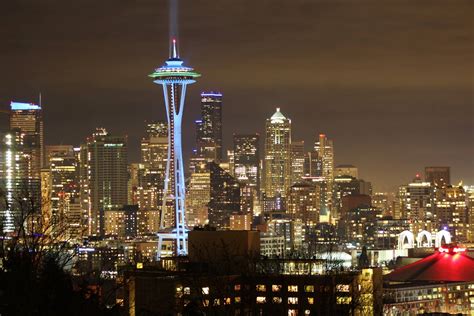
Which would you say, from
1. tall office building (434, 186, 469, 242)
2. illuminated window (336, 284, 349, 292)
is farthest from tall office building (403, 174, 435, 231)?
illuminated window (336, 284, 349, 292)

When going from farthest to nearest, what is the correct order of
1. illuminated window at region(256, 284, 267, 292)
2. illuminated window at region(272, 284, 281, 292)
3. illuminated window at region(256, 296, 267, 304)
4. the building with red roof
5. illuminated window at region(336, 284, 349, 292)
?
the building with red roof < illuminated window at region(272, 284, 281, 292) < illuminated window at region(256, 284, 267, 292) < illuminated window at region(336, 284, 349, 292) < illuminated window at region(256, 296, 267, 304)

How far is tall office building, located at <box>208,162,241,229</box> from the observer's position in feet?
483

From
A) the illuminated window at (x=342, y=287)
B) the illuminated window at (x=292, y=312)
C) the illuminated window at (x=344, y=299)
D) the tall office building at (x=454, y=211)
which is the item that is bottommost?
the illuminated window at (x=292, y=312)

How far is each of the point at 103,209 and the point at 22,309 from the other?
430ft

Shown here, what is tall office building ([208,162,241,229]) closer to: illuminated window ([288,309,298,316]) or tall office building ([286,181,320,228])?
tall office building ([286,181,320,228])

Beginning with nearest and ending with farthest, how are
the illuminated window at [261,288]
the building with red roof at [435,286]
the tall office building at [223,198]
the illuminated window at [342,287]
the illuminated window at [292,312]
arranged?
1. the illuminated window at [342,287]
2. the illuminated window at [261,288]
3. the illuminated window at [292,312]
4. the building with red roof at [435,286]
5. the tall office building at [223,198]

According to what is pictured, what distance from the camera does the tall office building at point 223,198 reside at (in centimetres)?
14725

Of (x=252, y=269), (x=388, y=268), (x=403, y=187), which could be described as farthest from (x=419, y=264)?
(x=403, y=187)

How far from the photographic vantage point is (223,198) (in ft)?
503

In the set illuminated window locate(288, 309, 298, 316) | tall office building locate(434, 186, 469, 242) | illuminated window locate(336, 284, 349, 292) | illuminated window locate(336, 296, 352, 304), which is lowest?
illuminated window locate(288, 309, 298, 316)

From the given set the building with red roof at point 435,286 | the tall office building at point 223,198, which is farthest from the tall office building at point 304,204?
the building with red roof at point 435,286

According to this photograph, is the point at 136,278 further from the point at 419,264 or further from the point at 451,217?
the point at 451,217

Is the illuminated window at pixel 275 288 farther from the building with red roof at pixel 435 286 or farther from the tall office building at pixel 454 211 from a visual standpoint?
the tall office building at pixel 454 211

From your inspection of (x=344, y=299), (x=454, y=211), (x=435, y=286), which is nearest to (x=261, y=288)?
(x=344, y=299)
